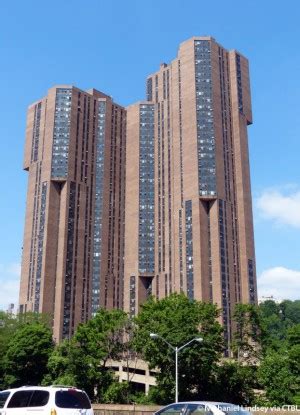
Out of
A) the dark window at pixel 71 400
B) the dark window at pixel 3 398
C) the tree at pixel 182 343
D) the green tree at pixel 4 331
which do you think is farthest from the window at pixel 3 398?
the green tree at pixel 4 331

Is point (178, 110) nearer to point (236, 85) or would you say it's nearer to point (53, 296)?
point (236, 85)

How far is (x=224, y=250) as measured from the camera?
121m

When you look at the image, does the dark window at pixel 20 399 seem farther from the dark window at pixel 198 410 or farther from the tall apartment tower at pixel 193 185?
the tall apartment tower at pixel 193 185

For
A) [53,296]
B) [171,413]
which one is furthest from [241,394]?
[53,296]

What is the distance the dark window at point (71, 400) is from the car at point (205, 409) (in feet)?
9.82

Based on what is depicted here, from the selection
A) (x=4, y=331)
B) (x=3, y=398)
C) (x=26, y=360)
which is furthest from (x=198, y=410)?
(x=4, y=331)

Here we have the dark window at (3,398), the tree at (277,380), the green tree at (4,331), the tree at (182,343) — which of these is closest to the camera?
the dark window at (3,398)

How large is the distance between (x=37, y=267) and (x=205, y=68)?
2591 inches

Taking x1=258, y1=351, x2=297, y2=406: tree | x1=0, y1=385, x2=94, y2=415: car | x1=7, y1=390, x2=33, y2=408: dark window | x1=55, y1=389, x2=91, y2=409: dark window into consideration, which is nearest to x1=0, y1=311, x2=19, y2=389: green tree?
x1=258, y1=351, x2=297, y2=406: tree

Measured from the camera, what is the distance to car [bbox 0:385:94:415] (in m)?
16.2

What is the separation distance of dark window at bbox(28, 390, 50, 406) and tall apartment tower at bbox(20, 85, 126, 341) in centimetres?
10977

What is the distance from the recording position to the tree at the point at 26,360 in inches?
2965

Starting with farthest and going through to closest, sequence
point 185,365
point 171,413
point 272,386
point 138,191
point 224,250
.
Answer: point 138,191, point 224,250, point 272,386, point 185,365, point 171,413

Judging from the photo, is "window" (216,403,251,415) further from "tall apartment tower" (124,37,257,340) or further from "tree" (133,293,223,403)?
"tall apartment tower" (124,37,257,340)
